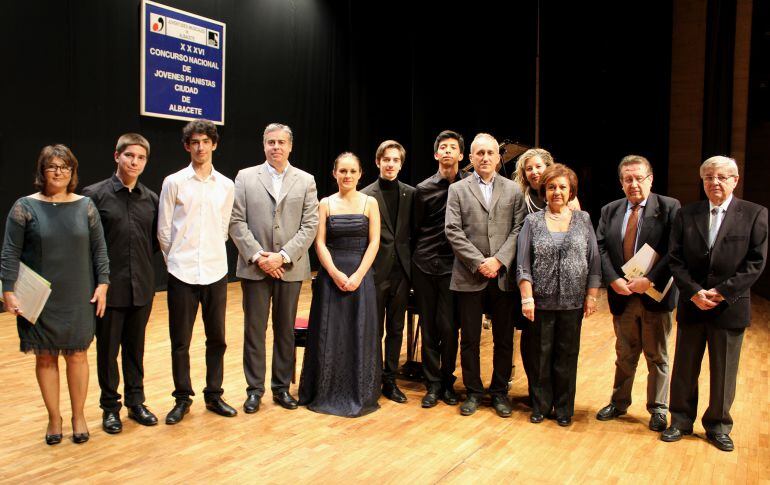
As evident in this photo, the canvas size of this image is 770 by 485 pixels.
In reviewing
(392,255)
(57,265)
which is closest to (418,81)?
(392,255)

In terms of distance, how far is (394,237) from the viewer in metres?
3.95

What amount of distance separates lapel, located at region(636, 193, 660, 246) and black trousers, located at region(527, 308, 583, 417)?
18.8 inches

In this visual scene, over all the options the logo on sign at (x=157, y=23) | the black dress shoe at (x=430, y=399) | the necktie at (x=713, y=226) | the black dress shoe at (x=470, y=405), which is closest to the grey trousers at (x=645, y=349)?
the necktie at (x=713, y=226)

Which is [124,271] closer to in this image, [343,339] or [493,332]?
[343,339]

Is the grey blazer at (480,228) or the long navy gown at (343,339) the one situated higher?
the grey blazer at (480,228)

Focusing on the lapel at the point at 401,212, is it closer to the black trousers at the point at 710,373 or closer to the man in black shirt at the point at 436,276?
the man in black shirt at the point at 436,276

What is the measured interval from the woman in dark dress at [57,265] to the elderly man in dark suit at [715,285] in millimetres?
2777

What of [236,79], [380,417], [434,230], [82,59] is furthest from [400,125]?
[380,417]

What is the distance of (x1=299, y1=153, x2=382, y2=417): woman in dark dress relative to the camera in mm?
3678

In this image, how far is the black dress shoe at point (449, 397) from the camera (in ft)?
12.8

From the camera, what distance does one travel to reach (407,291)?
4023 millimetres

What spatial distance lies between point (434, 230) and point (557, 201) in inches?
29.8

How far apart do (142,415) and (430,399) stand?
1543 millimetres

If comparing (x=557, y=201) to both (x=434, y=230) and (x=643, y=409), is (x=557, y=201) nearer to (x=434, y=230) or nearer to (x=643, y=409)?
(x=434, y=230)
